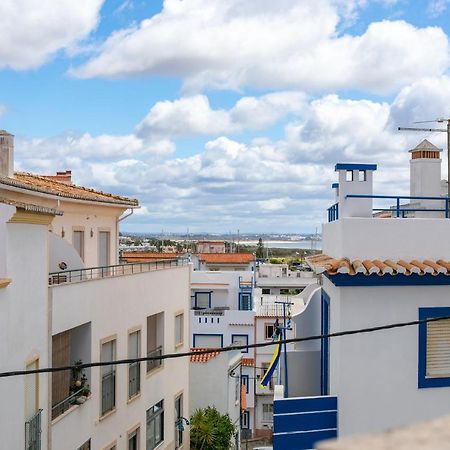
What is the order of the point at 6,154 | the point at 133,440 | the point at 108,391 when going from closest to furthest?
the point at 6,154
the point at 108,391
the point at 133,440

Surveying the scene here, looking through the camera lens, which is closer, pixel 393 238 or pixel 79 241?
pixel 393 238

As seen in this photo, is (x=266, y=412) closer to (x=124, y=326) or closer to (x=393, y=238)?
(x=124, y=326)

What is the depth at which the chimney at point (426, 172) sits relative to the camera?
12.4 meters

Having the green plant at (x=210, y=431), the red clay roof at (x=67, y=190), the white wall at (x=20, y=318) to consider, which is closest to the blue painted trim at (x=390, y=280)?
the white wall at (x=20, y=318)

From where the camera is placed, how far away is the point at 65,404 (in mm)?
15664

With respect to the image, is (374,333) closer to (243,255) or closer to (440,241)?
(440,241)

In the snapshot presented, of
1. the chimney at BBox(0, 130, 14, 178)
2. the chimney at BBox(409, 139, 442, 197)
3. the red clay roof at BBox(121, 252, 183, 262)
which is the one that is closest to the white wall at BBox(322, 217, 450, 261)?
the chimney at BBox(409, 139, 442, 197)

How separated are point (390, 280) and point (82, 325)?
29.1 ft

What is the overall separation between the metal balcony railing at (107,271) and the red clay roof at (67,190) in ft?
7.18

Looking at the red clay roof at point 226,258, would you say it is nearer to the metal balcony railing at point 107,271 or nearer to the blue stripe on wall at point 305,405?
the metal balcony railing at point 107,271

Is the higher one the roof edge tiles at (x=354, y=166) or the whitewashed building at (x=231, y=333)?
the roof edge tiles at (x=354, y=166)

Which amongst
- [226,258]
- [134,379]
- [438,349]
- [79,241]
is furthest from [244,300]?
[438,349]

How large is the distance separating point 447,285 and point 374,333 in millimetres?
1364

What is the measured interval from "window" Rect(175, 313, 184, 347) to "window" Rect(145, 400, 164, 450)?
2302mm
